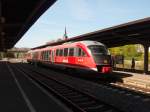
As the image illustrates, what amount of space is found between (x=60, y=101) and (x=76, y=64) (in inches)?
491

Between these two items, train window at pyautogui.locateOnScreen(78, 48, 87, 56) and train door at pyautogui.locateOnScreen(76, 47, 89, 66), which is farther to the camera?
train window at pyautogui.locateOnScreen(78, 48, 87, 56)

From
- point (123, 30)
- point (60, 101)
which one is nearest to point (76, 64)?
point (123, 30)

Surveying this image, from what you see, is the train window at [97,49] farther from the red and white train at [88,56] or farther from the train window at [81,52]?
the train window at [81,52]

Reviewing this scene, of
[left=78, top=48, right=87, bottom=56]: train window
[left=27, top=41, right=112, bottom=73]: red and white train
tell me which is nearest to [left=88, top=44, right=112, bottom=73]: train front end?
[left=27, top=41, right=112, bottom=73]: red and white train

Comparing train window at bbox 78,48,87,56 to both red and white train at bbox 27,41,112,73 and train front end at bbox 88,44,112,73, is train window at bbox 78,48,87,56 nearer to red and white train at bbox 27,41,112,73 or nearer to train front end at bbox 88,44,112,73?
red and white train at bbox 27,41,112,73

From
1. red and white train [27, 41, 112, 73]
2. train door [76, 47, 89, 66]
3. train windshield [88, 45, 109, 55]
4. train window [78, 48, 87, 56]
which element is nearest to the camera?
red and white train [27, 41, 112, 73]

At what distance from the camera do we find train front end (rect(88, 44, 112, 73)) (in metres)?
23.1

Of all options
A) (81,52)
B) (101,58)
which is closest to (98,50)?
(101,58)

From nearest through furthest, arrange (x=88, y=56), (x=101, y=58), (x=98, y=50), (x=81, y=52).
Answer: (x=101, y=58) < (x=88, y=56) < (x=98, y=50) < (x=81, y=52)

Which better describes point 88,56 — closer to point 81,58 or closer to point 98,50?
point 98,50

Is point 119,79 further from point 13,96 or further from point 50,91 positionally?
point 13,96

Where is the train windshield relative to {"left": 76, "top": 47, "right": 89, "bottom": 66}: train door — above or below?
above

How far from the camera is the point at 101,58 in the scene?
930 inches

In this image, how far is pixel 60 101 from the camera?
13.7 meters
